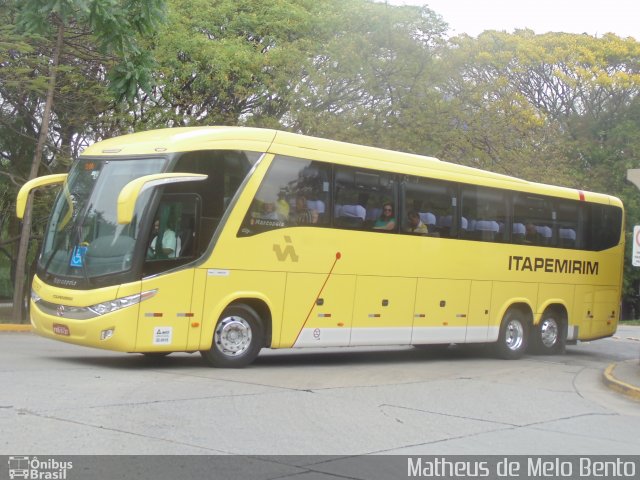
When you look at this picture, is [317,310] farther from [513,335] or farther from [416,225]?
[513,335]

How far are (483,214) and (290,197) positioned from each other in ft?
17.4

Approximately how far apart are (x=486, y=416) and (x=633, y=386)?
4.28 m

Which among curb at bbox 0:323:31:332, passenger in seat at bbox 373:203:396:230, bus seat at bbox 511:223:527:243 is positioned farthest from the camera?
curb at bbox 0:323:31:332

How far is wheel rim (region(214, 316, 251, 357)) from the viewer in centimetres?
1338

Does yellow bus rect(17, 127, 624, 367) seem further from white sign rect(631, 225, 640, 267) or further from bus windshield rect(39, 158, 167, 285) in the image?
white sign rect(631, 225, 640, 267)

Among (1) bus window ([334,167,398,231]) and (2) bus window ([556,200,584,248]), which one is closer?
(1) bus window ([334,167,398,231])

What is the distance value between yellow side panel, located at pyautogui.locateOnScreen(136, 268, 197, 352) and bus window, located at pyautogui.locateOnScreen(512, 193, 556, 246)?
8263mm

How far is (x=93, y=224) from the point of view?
41.7 feet

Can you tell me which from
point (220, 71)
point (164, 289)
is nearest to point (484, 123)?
point (220, 71)

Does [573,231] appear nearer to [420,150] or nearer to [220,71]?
[420,150]

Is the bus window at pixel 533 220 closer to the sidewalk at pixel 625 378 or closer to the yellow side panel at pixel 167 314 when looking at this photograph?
the sidewalk at pixel 625 378
